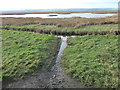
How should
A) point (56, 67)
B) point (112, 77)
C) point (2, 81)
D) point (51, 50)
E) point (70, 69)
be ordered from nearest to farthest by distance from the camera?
point (112, 77)
point (2, 81)
point (70, 69)
point (56, 67)
point (51, 50)

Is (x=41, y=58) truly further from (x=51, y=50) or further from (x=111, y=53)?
(x=111, y=53)

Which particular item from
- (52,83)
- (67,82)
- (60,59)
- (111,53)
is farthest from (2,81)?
(111,53)

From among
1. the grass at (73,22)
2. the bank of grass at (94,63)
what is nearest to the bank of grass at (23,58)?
the bank of grass at (94,63)

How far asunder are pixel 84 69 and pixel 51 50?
6617 millimetres

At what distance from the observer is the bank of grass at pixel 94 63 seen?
1000 cm

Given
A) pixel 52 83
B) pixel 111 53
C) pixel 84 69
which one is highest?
pixel 111 53

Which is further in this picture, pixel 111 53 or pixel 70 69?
pixel 111 53

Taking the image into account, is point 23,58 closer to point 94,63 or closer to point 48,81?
point 48,81

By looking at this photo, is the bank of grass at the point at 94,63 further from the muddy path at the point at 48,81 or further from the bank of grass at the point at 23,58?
the bank of grass at the point at 23,58

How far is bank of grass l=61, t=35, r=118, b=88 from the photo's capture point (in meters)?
10.0

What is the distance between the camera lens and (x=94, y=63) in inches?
492

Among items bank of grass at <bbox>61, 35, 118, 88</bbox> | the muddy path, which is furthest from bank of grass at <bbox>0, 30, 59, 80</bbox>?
bank of grass at <bbox>61, 35, 118, 88</bbox>

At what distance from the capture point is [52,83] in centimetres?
1043

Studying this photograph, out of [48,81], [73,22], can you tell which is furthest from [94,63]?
[73,22]
